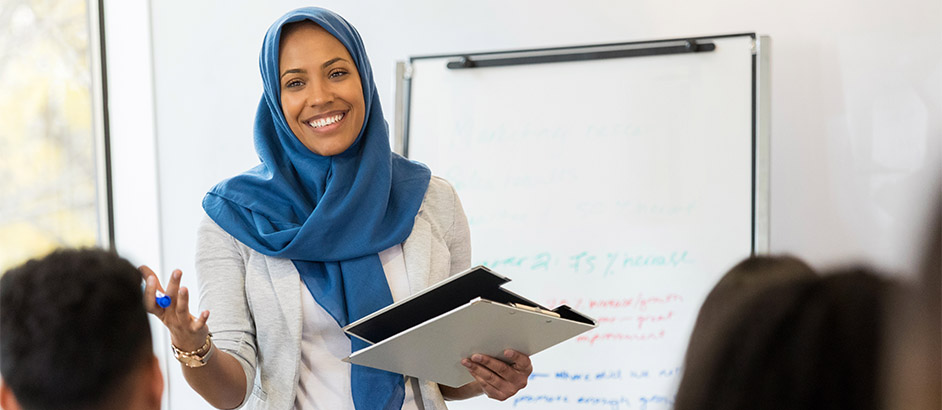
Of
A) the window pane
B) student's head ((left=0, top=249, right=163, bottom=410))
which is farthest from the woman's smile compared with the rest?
the window pane

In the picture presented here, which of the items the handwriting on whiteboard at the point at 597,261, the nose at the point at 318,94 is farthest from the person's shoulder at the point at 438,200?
the handwriting on whiteboard at the point at 597,261

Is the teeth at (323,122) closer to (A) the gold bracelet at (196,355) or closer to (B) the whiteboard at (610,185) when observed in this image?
(A) the gold bracelet at (196,355)

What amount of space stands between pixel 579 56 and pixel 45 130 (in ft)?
5.84

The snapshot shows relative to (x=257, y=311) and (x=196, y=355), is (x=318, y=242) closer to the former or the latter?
(x=257, y=311)

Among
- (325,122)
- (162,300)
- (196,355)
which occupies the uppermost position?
(325,122)

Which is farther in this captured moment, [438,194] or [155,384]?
[438,194]

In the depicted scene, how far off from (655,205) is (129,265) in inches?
63.0

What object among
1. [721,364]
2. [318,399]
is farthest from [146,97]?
[721,364]

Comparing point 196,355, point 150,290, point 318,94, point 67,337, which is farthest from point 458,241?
point 67,337

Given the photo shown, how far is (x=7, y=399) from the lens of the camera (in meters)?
0.86

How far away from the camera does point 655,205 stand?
2.26 m

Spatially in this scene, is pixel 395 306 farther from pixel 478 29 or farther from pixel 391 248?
pixel 478 29

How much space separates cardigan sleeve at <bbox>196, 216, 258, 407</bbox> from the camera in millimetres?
1402

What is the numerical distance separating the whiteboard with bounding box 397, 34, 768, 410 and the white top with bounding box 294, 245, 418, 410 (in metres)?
0.92
